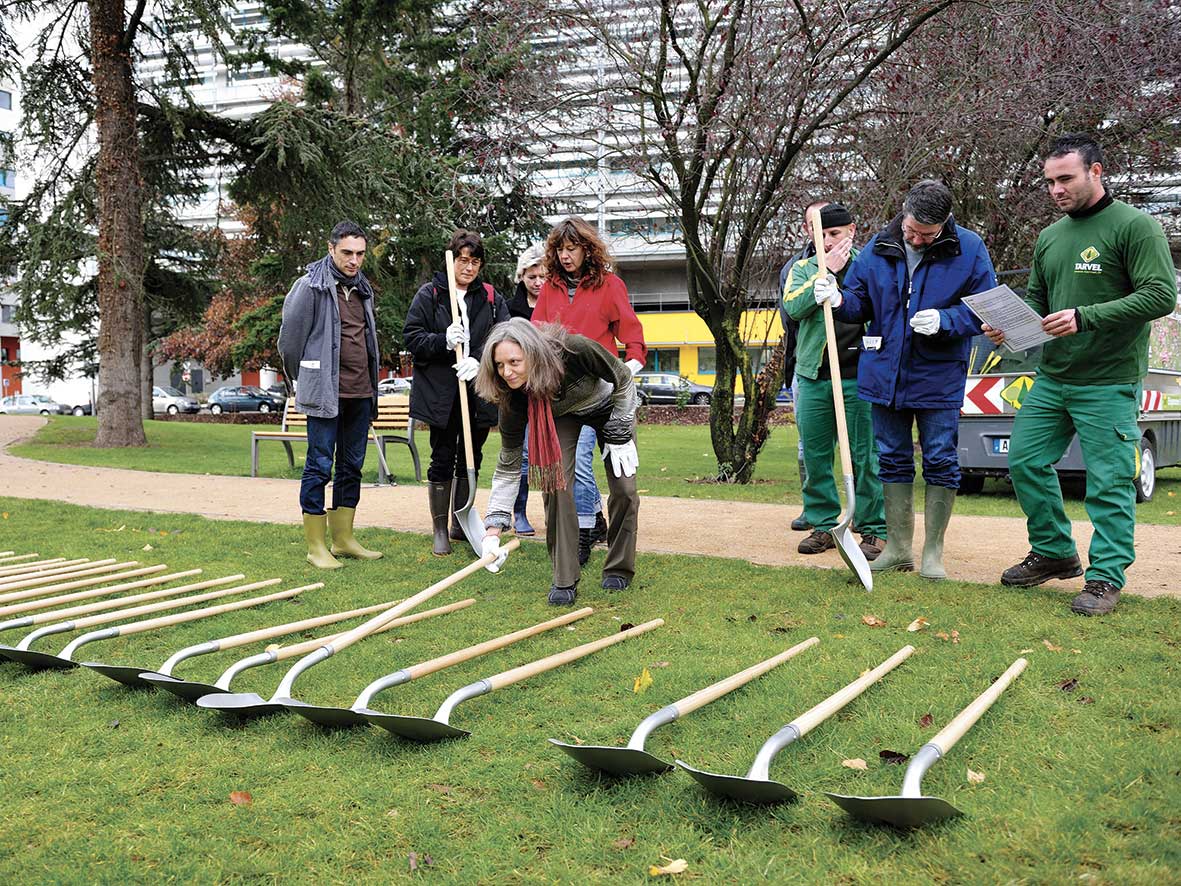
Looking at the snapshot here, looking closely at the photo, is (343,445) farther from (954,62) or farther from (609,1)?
(954,62)

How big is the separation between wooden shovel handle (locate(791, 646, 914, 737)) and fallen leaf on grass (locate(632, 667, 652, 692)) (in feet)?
2.16

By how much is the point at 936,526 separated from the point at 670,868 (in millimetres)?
3636

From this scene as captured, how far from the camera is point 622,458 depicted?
17.6 feet

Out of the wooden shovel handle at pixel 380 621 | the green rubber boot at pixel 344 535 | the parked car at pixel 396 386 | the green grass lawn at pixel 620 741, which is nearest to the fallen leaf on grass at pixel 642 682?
the green grass lawn at pixel 620 741

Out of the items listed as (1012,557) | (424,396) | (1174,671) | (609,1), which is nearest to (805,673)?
(1174,671)

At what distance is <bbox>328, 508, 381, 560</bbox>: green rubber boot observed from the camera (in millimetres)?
6520

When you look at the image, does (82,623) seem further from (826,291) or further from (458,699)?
(826,291)

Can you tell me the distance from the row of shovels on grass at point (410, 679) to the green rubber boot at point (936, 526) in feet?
5.11

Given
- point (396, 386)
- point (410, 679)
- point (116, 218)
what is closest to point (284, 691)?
point (410, 679)

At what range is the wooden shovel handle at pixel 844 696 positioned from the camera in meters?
3.12

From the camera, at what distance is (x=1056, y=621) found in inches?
184

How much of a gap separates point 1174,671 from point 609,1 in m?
8.90

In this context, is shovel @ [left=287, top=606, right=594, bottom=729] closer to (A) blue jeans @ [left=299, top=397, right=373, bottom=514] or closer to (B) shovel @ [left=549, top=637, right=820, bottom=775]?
(B) shovel @ [left=549, top=637, right=820, bottom=775]

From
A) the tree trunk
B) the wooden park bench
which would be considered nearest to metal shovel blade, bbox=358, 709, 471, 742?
the wooden park bench
